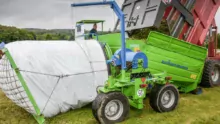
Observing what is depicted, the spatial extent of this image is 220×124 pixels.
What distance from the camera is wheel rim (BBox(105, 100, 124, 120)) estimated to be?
4457 millimetres

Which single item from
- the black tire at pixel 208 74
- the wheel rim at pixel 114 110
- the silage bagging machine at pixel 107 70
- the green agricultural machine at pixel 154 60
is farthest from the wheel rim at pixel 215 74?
the wheel rim at pixel 114 110

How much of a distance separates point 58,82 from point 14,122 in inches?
42.8

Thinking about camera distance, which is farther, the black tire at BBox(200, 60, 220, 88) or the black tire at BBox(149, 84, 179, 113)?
the black tire at BBox(200, 60, 220, 88)

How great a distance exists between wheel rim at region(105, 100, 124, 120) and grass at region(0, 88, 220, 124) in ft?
0.66

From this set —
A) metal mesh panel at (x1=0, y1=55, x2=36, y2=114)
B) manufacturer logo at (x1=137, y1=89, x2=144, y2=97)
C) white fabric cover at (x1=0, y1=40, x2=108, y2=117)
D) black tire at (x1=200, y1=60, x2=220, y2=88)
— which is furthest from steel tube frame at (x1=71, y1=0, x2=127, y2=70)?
black tire at (x1=200, y1=60, x2=220, y2=88)

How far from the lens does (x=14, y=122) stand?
482cm

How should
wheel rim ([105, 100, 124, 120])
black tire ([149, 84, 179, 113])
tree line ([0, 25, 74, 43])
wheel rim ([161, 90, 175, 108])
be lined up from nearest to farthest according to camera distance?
wheel rim ([105, 100, 124, 120]), black tire ([149, 84, 179, 113]), wheel rim ([161, 90, 175, 108]), tree line ([0, 25, 74, 43])

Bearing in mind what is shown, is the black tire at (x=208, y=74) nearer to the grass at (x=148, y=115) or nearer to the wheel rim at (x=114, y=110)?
the grass at (x=148, y=115)

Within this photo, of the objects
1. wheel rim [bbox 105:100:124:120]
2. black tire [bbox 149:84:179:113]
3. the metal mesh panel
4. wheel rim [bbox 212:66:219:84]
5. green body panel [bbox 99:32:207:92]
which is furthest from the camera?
wheel rim [bbox 212:66:219:84]

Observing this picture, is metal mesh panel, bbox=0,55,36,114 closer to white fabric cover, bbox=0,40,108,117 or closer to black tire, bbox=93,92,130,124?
white fabric cover, bbox=0,40,108,117

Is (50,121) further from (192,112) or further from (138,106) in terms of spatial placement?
(192,112)

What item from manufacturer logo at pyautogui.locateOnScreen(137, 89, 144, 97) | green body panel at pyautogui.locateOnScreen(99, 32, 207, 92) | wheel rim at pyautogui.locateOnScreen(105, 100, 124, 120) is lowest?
wheel rim at pyautogui.locateOnScreen(105, 100, 124, 120)

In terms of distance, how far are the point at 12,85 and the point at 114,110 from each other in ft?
6.26

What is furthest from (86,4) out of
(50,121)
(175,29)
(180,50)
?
(175,29)
